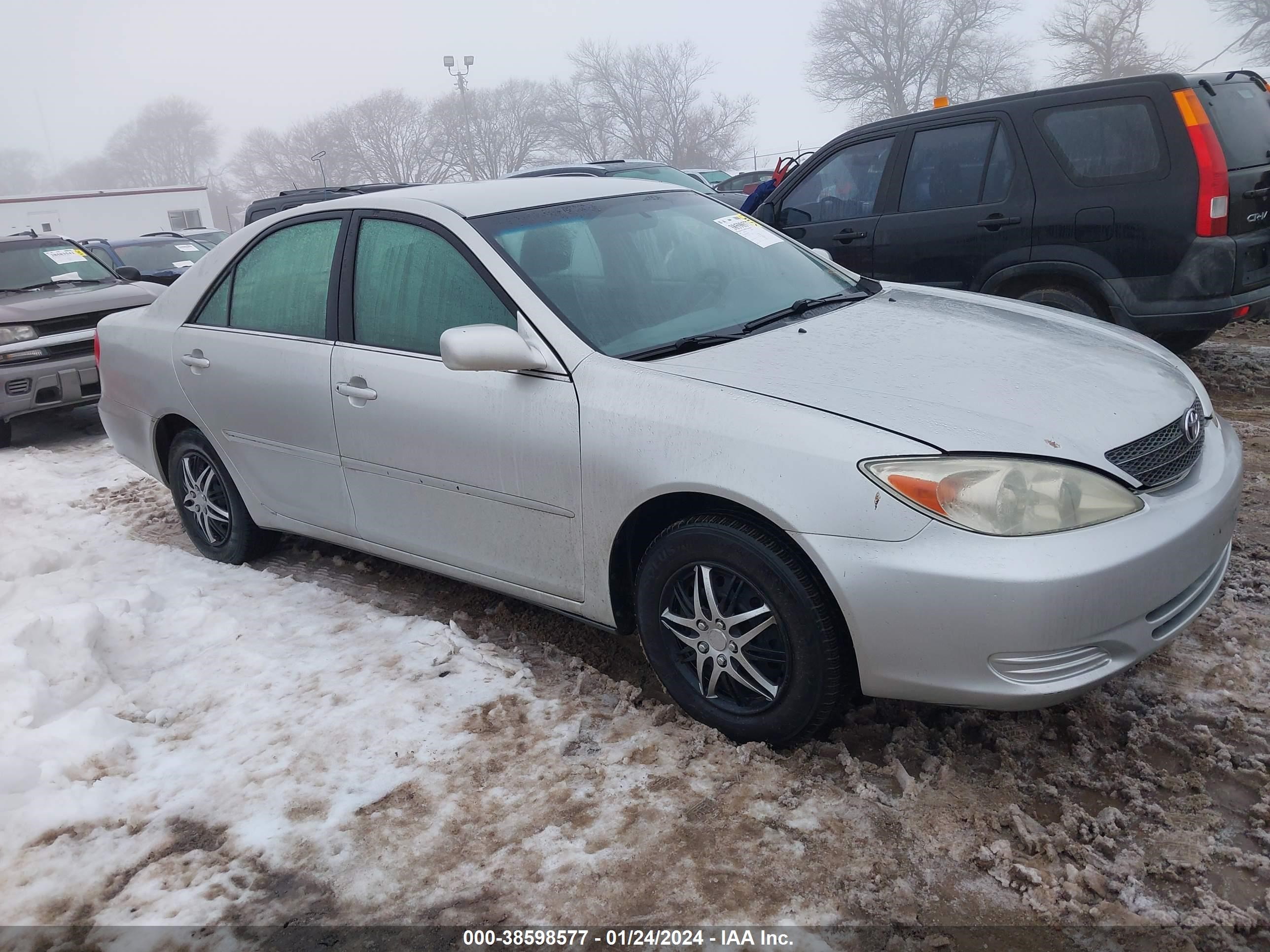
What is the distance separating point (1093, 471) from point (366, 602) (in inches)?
117

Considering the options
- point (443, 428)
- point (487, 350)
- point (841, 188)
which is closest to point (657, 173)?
point (841, 188)

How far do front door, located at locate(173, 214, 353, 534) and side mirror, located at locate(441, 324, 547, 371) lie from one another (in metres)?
0.94

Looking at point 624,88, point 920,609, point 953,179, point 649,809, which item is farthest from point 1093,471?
point 624,88

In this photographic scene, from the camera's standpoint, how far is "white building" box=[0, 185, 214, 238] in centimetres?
4300

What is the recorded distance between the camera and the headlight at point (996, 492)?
2.41 meters

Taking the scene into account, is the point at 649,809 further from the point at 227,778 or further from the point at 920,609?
the point at 227,778

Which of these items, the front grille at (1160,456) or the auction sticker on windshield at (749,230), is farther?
the auction sticker on windshield at (749,230)

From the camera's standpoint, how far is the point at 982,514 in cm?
241

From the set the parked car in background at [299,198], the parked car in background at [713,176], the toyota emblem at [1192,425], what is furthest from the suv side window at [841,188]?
the parked car in background at [713,176]

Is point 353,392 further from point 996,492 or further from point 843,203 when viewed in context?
point 843,203

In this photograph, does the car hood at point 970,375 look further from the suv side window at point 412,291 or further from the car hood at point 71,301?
the car hood at point 71,301

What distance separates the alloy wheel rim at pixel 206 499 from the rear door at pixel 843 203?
13.4ft

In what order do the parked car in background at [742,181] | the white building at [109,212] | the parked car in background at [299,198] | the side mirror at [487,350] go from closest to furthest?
the side mirror at [487,350] → the parked car in background at [299,198] → the parked car in background at [742,181] → the white building at [109,212]

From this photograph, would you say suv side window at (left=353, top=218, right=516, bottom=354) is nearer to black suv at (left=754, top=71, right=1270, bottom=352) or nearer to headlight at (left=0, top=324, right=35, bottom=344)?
black suv at (left=754, top=71, right=1270, bottom=352)
